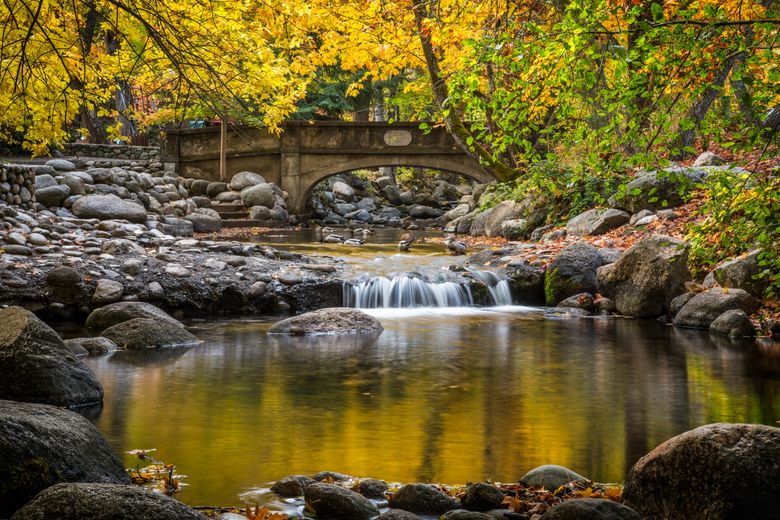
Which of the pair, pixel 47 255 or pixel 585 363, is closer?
pixel 585 363

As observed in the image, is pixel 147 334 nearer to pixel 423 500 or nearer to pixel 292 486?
pixel 292 486

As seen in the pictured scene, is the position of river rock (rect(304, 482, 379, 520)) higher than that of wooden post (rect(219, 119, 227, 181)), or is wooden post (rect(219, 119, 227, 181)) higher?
wooden post (rect(219, 119, 227, 181))

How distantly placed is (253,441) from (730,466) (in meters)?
3.56

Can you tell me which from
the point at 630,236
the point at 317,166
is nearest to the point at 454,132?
the point at 630,236

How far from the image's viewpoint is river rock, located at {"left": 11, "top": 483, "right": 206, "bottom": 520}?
353 cm

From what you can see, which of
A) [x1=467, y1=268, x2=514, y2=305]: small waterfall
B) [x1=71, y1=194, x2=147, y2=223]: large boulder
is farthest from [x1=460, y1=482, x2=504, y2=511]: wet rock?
[x1=71, y1=194, x2=147, y2=223]: large boulder

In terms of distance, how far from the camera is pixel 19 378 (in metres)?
6.84

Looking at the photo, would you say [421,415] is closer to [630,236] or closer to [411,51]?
[630,236]

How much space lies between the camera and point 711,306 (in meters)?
11.8

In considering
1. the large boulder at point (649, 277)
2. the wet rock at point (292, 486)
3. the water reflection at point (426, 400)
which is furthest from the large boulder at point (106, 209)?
the wet rock at point (292, 486)

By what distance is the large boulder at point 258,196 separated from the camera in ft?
87.5

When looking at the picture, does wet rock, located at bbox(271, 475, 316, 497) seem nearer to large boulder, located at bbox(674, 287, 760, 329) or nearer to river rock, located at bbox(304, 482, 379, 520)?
river rock, located at bbox(304, 482, 379, 520)

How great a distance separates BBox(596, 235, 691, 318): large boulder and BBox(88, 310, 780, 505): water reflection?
611mm

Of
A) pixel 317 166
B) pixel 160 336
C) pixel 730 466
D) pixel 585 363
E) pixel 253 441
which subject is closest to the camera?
pixel 730 466
